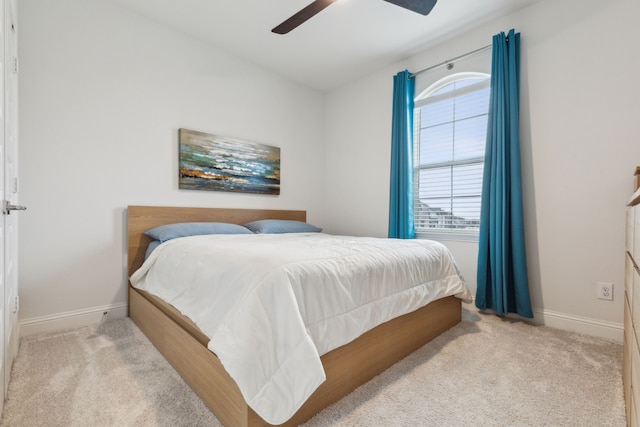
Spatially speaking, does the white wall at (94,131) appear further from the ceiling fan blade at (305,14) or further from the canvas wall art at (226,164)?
the ceiling fan blade at (305,14)

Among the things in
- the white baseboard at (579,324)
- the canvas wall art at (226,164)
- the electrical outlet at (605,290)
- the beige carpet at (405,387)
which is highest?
the canvas wall art at (226,164)

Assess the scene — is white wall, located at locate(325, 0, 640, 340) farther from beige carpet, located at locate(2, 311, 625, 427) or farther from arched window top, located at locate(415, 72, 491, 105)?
beige carpet, located at locate(2, 311, 625, 427)

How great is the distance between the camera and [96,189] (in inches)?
92.5

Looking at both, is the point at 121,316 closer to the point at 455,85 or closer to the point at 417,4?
the point at 417,4

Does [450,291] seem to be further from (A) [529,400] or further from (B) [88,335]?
(B) [88,335]

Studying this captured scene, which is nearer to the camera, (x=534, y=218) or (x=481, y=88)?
(x=534, y=218)

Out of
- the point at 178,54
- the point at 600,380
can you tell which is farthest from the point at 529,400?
the point at 178,54

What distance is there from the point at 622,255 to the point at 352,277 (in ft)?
6.55

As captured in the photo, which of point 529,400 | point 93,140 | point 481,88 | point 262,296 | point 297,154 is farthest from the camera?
point 297,154

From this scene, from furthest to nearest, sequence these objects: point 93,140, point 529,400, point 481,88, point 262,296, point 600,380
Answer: point 481,88
point 93,140
point 600,380
point 529,400
point 262,296

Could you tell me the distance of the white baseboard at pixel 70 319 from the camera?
2080 mm

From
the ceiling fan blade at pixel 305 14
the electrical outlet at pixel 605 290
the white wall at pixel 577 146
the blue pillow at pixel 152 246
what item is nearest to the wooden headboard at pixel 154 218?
the blue pillow at pixel 152 246

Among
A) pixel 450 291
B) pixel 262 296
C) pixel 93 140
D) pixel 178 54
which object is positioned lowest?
pixel 450 291

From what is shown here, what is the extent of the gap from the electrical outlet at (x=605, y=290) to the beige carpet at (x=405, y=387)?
30 cm
